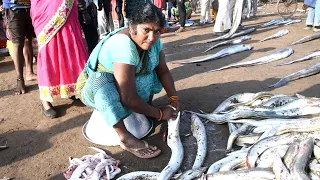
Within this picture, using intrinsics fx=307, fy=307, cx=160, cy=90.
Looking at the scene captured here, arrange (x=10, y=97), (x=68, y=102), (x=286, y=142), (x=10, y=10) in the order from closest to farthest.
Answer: (x=286, y=142) < (x=10, y=10) < (x=68, y=102) < (x=10, y=97)

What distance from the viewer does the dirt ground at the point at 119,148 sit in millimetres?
2704

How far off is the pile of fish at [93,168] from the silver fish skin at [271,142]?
1065 mm

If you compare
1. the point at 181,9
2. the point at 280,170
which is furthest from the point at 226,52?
the point at 280,170

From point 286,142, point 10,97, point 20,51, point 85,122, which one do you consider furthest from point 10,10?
point 286,142

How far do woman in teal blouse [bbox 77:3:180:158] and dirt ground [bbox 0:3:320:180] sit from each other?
0.30m

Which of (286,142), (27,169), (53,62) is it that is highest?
(53,62)

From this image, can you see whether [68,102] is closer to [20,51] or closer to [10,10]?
[20,51]

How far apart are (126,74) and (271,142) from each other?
1257 mm

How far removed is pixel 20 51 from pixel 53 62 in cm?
75

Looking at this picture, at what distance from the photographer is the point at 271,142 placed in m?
2.26

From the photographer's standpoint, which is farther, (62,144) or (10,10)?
(10,10)

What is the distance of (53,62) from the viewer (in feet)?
11.6

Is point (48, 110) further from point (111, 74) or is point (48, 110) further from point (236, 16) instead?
point (236, 16)

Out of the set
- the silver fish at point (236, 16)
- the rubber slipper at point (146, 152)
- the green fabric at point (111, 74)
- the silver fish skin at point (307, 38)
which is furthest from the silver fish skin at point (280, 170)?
the silver fish at point (236, 16)
